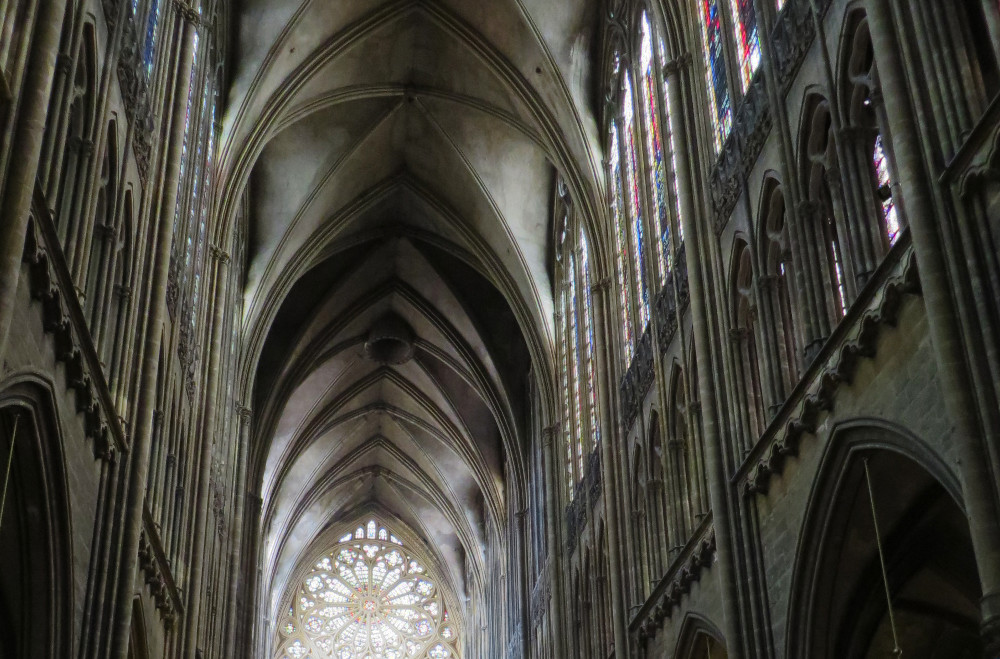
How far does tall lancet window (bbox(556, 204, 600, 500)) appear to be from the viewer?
2489cm

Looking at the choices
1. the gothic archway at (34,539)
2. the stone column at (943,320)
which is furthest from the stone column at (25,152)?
the stone column at (943,320)

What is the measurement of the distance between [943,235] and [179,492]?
1364 centimetres

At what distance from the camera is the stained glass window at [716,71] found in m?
16.6

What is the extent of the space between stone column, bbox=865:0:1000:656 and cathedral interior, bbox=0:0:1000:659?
3 cm

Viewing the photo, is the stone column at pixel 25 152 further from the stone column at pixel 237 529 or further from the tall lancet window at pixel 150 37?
the stone column at pixel 237 529

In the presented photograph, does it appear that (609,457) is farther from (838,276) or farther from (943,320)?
(943,320)

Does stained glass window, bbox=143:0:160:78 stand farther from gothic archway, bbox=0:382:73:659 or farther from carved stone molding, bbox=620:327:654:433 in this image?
carved stone molding, bbox=620:327:654:433

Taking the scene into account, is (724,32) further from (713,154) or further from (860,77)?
(860,77)

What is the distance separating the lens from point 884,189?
39.2 feet

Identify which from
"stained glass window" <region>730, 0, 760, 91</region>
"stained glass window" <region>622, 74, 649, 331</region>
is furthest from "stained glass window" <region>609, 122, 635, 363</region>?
"stained glass window" <region>730, 0, 760, 91</region>

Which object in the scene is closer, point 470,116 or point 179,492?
point 179,492

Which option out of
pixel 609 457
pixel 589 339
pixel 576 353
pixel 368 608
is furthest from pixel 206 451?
pixel 368 608

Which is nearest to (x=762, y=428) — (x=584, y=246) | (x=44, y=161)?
(x=44, y=161)

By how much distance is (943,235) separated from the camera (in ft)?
31.6
